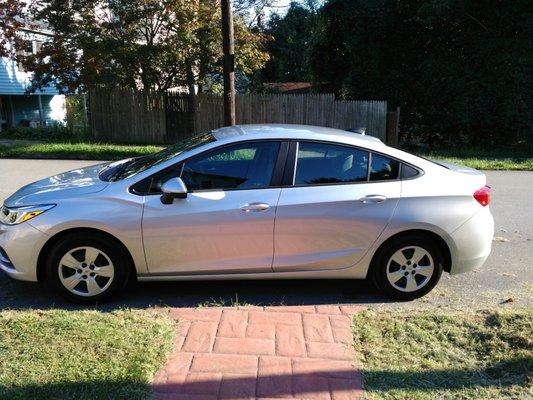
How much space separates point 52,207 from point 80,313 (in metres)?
0.91

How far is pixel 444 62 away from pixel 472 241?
49.3 feet

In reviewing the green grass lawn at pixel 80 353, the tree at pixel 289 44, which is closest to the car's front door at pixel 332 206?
the green grass lawn at pixel 80 353

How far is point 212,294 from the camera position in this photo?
482 centimetres

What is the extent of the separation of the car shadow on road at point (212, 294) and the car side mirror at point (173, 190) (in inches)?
37.4

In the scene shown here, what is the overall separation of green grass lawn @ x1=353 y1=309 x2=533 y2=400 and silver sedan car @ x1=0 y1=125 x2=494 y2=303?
641 mm

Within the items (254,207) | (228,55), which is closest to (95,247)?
(254,207)

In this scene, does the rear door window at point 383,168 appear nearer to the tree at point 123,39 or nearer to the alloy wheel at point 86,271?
the alloy wheel at point 86,271

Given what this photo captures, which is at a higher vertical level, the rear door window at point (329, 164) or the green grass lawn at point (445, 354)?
the rear door window at point (329, 164)

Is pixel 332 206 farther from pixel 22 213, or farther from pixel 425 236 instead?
pixel 22 213

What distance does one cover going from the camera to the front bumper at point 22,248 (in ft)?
14.2

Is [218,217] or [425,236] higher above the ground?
[218,217]

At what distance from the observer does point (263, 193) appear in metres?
4.48

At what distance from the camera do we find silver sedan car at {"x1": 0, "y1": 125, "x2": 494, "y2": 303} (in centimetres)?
438

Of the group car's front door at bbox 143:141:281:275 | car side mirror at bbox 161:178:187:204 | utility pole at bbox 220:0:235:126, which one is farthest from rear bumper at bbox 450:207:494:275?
utility pole at bbox 220:0:235:126
